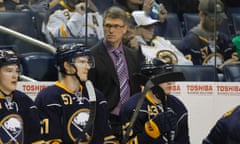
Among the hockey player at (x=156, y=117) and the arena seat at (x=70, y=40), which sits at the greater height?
the arena seat at (x=70, y=40)

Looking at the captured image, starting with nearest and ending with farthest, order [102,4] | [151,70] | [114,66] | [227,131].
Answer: [227,131] < [151,70] < [114,66] < [102,4]

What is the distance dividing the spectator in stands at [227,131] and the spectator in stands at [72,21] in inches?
113

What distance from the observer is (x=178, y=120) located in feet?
19.9

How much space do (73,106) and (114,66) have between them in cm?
86

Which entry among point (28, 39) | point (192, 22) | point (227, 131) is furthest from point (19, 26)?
point (227, 131)

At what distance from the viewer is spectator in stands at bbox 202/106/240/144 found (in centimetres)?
437

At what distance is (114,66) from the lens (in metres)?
6.60

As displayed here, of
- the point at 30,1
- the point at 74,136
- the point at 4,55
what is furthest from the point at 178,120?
the point at 30,1

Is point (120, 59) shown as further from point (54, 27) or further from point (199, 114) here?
point (199, 114)

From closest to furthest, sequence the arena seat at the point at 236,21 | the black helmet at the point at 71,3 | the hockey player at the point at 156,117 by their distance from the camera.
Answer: the hockey player at the point at 156,117 < the black helmet at the point at 71,3 < the arena seat at the point at 236,21

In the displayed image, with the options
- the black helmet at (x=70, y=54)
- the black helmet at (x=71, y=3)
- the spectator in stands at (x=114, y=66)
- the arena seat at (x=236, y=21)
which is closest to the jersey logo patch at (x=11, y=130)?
the black helmet at (x=70, y=54)

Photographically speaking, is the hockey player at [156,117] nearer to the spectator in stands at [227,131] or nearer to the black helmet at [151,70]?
the black helmet at [151,70]

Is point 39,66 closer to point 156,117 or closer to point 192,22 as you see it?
point 156,117

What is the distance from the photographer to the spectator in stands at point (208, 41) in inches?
303
